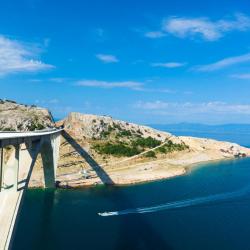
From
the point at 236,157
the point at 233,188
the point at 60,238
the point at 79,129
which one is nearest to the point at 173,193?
the point at 233,188

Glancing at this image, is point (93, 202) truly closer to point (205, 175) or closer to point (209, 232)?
point (209, 232)

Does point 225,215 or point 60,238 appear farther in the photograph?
point 225,215

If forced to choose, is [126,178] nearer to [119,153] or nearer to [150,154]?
[119,153]

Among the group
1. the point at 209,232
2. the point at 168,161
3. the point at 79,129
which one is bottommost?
the point at 209,232

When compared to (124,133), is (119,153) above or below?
below

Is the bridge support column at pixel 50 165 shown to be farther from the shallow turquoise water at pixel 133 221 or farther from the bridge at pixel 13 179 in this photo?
the bridge at pixel 13 179

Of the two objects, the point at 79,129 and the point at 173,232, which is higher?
the point at 79,129

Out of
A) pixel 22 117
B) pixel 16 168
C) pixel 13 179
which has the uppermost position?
pixel 22 117

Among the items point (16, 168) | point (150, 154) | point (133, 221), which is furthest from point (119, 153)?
point (16, 168)
